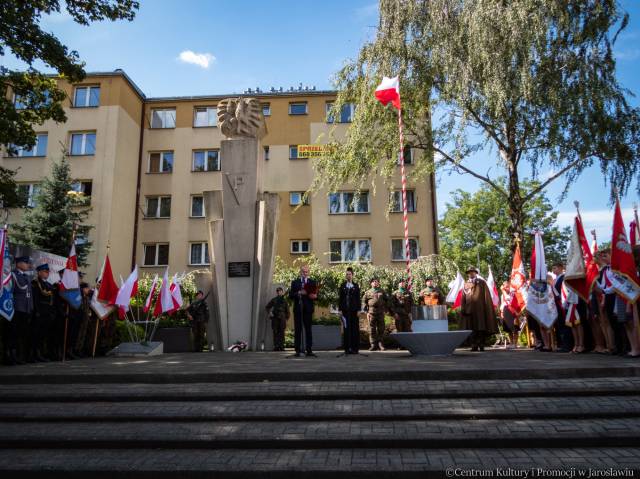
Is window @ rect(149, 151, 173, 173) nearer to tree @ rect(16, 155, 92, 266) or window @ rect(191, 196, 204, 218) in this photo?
window @ rect(191, 196, 204, 218)

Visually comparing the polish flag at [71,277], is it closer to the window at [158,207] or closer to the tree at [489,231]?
the window at [158,207]

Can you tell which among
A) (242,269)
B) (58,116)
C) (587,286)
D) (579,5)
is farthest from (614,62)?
(58,116)

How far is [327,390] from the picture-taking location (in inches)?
238

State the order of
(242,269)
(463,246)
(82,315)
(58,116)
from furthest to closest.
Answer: (463,246)
(58,116)
(242,269)
(82,315)

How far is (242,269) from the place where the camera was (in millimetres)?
14008

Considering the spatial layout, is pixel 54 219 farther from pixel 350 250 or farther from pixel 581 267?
pixel 581 267

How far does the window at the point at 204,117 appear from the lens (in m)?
30.5

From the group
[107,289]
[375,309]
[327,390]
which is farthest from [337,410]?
[375,309]

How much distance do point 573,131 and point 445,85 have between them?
450 cm

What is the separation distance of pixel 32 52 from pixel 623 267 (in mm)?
16151

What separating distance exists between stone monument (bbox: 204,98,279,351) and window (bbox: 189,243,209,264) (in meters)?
14.0

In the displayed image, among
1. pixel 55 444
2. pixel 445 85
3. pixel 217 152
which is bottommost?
pixel 55 444

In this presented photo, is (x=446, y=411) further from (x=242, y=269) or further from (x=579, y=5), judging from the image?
(x=579, y=5)

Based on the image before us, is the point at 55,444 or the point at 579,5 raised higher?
the point at 579,5
